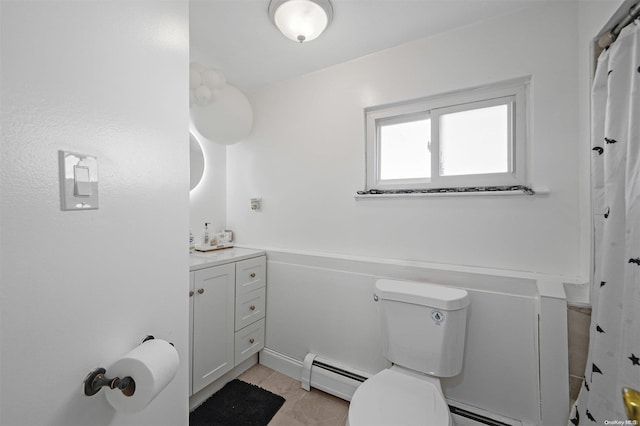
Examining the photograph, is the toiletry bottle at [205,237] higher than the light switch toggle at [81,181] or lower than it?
lower

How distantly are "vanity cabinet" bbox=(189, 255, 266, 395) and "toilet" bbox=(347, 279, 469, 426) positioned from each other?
961 mm

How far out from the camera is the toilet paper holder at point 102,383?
2.05ft

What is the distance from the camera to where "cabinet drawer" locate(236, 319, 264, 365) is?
1.81 metres

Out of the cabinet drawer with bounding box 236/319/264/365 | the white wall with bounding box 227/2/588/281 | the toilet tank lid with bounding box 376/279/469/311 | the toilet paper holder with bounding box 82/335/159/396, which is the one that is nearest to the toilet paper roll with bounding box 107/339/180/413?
the toilet paper holder with bounding box 82/335/159/396

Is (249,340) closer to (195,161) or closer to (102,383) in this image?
(102,383)

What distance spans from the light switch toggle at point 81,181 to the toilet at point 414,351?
1.18 m

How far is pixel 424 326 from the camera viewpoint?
4.30 feet

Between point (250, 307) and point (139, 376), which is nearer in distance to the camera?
point (139, 376)

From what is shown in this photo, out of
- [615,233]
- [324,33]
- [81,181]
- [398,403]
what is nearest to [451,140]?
[615,233]

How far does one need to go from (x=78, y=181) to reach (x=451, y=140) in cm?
177

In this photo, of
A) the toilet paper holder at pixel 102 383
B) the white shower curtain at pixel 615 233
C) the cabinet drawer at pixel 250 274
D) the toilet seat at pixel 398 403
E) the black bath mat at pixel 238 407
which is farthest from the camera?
the cabinet drawer at pixel 250 274

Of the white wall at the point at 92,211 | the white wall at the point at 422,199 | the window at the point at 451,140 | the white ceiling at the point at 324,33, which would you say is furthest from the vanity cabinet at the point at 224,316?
the white ceiling at the point at 324,33

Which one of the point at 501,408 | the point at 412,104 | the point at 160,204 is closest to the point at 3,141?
the point at 160,204

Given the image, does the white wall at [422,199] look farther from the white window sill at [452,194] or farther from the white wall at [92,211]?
the white wall at [92,211]
